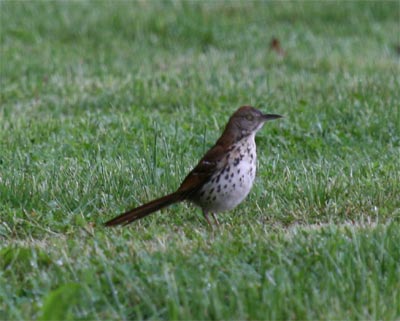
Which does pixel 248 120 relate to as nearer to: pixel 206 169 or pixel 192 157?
pixel 206 169

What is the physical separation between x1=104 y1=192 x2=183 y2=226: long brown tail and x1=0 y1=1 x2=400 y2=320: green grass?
86mm

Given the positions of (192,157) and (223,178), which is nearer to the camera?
(223,178)

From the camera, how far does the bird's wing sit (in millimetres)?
5961

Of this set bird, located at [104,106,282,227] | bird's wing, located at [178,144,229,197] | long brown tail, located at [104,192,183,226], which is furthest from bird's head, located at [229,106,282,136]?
long brown tail, located at [104,192,183,226]

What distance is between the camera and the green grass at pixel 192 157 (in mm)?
4824

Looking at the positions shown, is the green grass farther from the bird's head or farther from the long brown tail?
the bird's head

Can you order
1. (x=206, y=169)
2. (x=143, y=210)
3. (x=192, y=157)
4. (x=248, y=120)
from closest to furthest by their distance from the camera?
(x=143, y=210) < (x=206, y=169) < (x=248, y=120) < (x=192, y=157)

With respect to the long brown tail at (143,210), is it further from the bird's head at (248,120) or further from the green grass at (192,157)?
the bird's head at (248,120)

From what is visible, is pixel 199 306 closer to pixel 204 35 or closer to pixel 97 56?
pixel 97 56

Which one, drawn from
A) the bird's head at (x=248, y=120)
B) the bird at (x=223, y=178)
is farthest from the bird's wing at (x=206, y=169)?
the bird's head at (x=248, y=120)

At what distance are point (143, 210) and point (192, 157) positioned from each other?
1.86 metres

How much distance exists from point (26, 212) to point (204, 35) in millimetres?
6998

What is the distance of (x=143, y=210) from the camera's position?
5867 mm

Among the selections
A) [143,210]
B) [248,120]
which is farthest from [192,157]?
[143,210]
